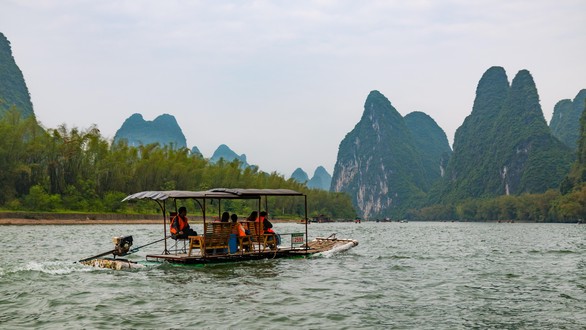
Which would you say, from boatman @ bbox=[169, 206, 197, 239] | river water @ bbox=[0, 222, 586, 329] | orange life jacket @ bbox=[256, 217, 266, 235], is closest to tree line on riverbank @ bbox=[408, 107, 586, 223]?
river water @ bbox=[0, 222, 586, 329]

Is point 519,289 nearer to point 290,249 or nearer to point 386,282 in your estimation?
point 386,282

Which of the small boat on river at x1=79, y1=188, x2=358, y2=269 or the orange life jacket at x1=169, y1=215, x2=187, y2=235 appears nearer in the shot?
the small boat on river at x1=79, y1=188, x2=358, y2=269

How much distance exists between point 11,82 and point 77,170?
11787cm

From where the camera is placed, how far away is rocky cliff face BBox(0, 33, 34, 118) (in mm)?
170250

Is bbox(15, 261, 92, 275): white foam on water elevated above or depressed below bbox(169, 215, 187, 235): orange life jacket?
below

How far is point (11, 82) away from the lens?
176 metres

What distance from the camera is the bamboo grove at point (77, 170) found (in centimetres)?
6806

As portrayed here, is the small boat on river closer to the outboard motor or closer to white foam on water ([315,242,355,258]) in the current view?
the outboard motor

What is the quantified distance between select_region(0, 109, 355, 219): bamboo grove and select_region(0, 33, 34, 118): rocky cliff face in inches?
3751

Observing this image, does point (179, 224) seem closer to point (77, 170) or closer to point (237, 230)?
point (237, 230)

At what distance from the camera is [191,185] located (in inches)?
3637

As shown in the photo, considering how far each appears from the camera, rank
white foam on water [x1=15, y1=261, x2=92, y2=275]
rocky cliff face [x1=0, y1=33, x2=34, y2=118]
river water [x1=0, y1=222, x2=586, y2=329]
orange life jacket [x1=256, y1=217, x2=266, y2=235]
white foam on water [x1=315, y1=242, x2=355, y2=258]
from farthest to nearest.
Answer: rocky cliff face [x1=0, y1=33, x2=34, y2=118], white foam on water [x1=315, y1=242, x2=355, y2=258], orange life jacket [x1=256, y1=217, x2=266, y2=235], white foam on water [x1=15, y1=261, x2=92, y2=275], river water [x1=0, y1=222, x2=586, y2=329]

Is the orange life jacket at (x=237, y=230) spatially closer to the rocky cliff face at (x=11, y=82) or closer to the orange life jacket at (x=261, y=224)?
the orange life jacket at (x=261, y=224)

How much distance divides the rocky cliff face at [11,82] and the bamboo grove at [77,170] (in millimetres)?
95267
